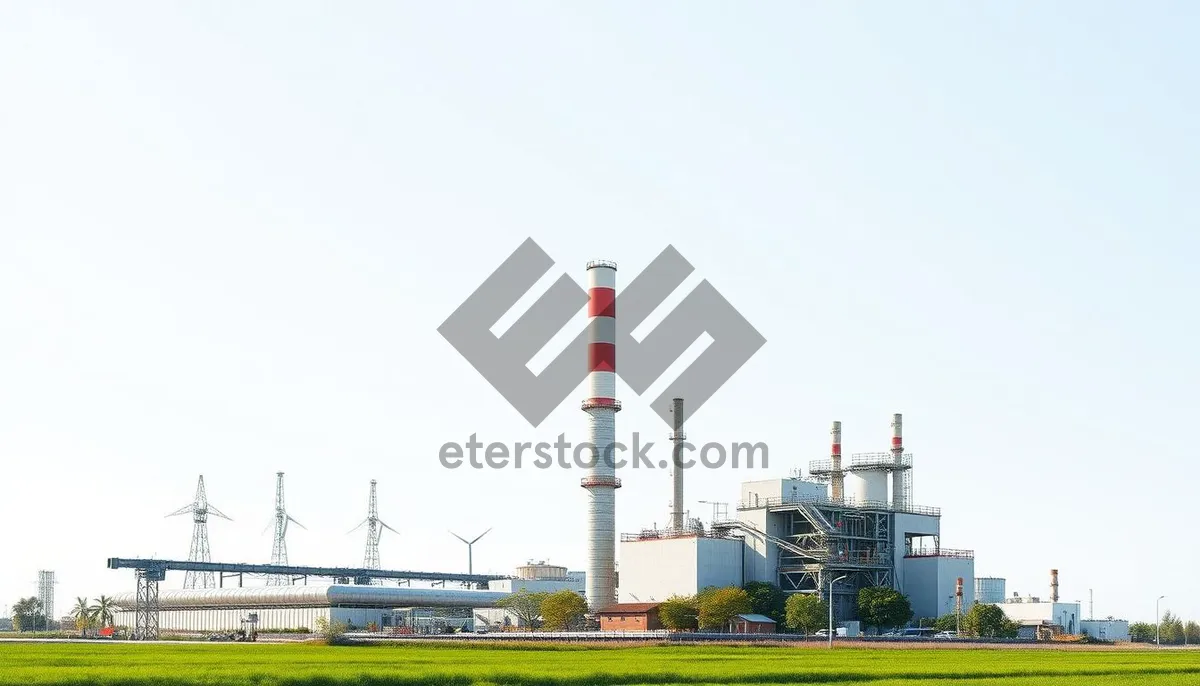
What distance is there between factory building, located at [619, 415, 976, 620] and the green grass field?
40947 mm

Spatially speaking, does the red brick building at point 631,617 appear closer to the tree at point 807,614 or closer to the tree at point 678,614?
the tree at point 678,614

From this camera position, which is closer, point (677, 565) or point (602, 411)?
point (602, 411)

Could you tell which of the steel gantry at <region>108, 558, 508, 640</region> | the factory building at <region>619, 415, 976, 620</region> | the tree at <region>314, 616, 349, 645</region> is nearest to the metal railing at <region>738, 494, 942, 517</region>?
the factory building at <region>619, 415, 976, 620</region>

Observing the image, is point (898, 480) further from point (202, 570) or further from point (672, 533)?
point (202, 570)

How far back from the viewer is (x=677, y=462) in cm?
12025

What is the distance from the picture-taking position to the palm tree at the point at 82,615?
169m

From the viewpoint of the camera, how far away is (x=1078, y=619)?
121188 millimetres

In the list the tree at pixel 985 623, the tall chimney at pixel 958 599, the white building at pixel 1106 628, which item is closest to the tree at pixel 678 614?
the tree at pixel 985 623

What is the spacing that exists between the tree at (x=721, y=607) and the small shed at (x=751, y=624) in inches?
26.4


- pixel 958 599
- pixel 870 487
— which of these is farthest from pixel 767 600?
pixel 870 487

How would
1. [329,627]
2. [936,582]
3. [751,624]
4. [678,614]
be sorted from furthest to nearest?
[329,627]
[936,582]
[751,624]
[678,614]

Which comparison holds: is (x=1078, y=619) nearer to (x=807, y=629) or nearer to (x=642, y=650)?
(x=807, y=629)

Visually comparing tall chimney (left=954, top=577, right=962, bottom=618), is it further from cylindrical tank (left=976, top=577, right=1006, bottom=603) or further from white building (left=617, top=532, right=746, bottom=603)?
white building (left=617, top=532, right=746, bottom=603)

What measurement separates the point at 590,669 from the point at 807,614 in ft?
181
